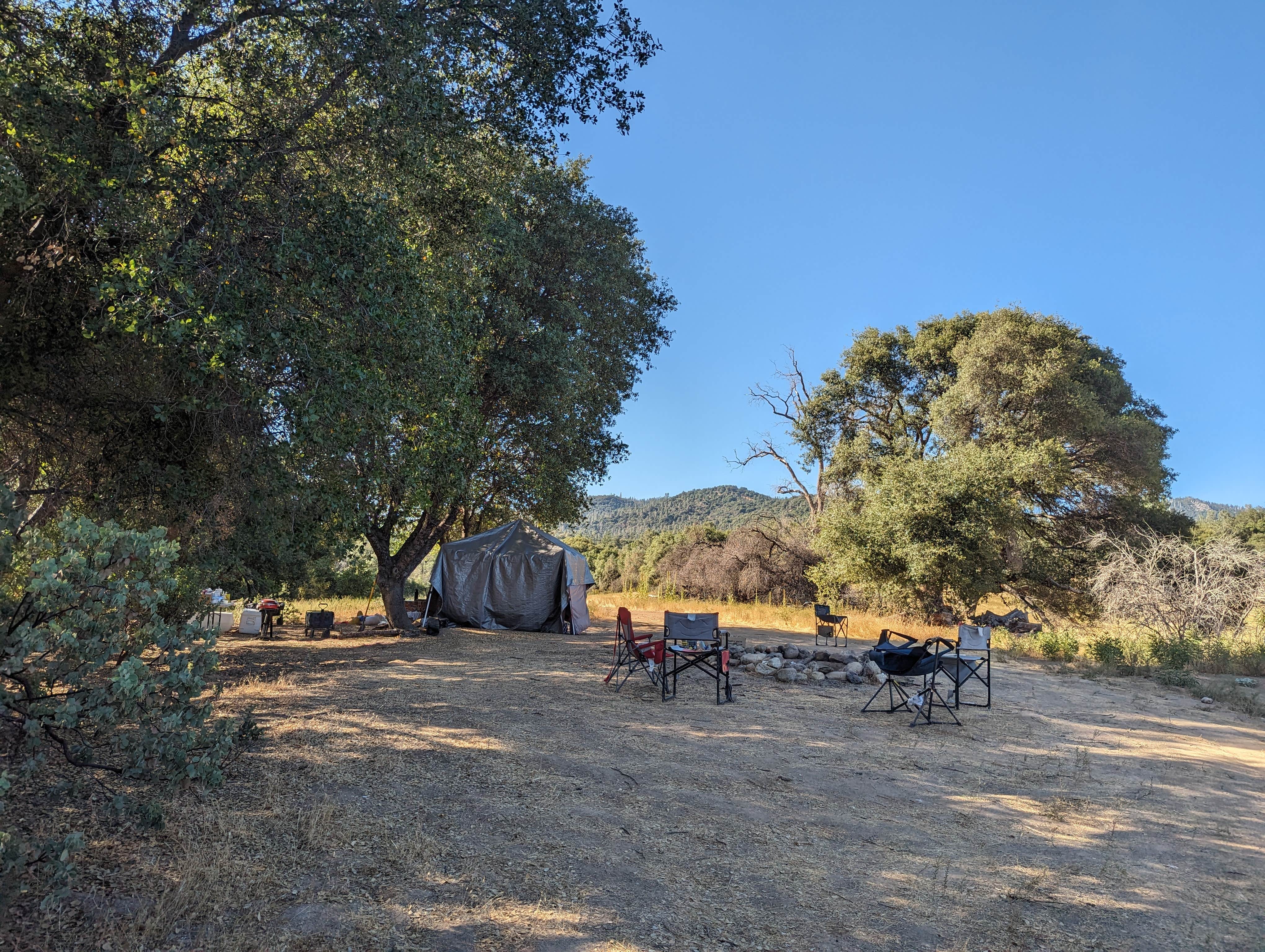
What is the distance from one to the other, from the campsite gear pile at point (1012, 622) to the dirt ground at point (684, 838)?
7788 millimetres

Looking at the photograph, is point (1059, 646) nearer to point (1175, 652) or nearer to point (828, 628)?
point (1175, 652)

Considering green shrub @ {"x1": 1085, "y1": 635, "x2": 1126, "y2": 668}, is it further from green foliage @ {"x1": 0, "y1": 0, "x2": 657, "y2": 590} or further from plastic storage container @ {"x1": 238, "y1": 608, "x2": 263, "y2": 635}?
plastic storage container @ {"x1": 238, "y1": 608, "x2": 263, "y2": 635}

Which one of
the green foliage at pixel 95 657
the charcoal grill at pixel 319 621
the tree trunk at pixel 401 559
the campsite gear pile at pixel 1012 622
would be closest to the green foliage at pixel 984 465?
the campsite gear pile at pixel 1012 622

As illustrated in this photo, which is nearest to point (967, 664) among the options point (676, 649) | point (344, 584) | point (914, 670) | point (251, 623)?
point (914, 670)

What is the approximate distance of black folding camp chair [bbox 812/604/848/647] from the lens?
12.6m

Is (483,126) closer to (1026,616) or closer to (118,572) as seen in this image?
(118,572)

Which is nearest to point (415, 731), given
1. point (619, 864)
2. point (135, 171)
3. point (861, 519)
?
point (619, 864)

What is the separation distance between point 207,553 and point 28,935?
5.32m

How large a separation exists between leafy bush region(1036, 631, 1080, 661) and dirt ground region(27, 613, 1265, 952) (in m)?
4.76

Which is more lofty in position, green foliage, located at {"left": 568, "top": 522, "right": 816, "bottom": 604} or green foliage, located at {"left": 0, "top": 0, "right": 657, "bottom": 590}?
green foliage, located at {"left": 0, "top": 0, "right": 657, "bottom": 590}

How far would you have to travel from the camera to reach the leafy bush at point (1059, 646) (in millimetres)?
11461

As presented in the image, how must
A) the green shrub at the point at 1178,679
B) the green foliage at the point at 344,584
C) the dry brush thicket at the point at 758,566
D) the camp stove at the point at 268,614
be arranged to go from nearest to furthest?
the green shrub at the point at 1178,679 → the camp stove at the point at 268,614 → the green foliage at the point at 344,584 → the dry brush thicket at the point at 758,566

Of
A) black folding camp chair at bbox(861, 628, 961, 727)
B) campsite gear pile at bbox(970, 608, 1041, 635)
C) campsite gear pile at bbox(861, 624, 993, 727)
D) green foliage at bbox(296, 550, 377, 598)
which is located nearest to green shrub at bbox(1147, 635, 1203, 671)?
campsite gear pile at bbox(970, 608, 1041, 635)

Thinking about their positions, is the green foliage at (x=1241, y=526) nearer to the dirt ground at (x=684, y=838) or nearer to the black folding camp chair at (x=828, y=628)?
the black folding camp chair at (x=828, y=628)
